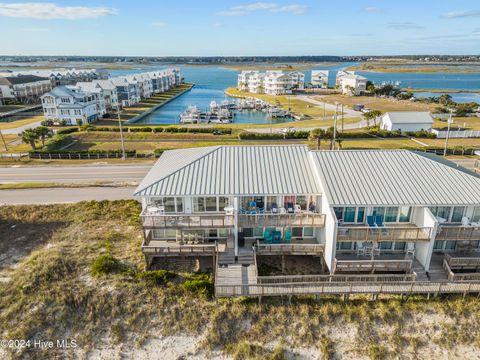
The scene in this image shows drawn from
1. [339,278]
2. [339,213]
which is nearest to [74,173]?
[339,213]

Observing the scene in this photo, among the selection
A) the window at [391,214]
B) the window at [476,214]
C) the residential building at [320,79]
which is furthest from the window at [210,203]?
the residential building at [320,79]

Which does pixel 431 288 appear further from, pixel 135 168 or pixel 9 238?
pixel 135 168

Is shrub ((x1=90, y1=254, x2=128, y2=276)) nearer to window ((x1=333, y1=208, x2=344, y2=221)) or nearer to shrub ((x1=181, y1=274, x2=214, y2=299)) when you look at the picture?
shrub ((x1=181, y1=274, x2=214, y2=299))

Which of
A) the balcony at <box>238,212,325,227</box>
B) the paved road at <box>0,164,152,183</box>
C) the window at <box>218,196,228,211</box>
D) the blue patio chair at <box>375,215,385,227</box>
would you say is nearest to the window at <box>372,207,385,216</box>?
the blue patio chair at <box>375,215,385,227</box>

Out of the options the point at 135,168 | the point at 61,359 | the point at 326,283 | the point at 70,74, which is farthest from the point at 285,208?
the point at 70,74

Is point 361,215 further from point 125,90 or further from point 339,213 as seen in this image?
point 125,90

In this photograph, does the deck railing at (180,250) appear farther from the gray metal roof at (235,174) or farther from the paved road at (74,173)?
the paved road at (74,173)
